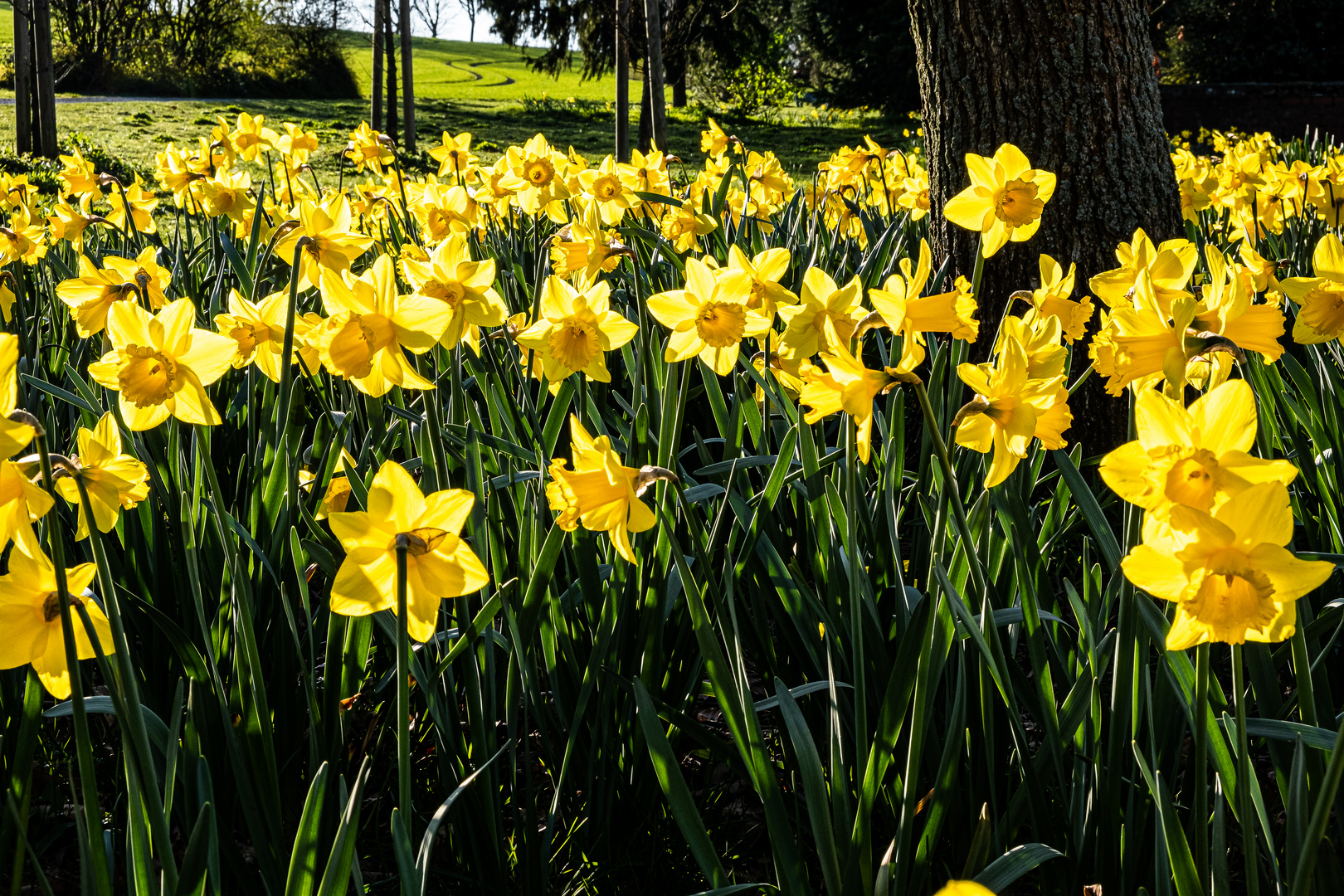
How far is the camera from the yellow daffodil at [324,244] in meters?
1.77

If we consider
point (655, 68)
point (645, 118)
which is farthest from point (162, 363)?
point (645, 118)

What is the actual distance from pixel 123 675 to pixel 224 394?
154 cm

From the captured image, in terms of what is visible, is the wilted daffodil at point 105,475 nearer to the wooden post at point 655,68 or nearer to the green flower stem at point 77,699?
the green flower stem at point 77,699

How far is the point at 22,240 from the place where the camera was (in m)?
2.62

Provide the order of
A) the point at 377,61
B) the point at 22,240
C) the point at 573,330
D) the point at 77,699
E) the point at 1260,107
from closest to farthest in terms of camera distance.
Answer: the point at 77,699 → the point at 573,330 → the point at 22,240 → the point at 377,61 → the point at 1260,107

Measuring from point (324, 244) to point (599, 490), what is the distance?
1059 millimetres

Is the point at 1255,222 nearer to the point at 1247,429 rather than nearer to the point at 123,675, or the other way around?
the point at 1247,429

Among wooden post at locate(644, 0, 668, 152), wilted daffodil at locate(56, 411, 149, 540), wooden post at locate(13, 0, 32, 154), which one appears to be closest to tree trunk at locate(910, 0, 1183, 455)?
wilted daffodil at locate(56, 411, 149, 540)

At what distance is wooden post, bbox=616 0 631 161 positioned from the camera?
8.53 m

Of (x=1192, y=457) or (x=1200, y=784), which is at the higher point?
(x=1192, y=457)

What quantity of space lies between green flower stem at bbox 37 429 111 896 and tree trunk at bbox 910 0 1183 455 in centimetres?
225

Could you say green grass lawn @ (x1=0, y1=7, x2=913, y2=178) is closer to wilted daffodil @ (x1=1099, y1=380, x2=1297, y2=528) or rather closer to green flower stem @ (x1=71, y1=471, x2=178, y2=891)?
green flower stem @ (x1=71, y1=471, x2=178, y2=891)

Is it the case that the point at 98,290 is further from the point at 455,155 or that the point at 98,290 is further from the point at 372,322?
the point at 455,155

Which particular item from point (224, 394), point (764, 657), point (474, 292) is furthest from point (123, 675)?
point (224, 394)
